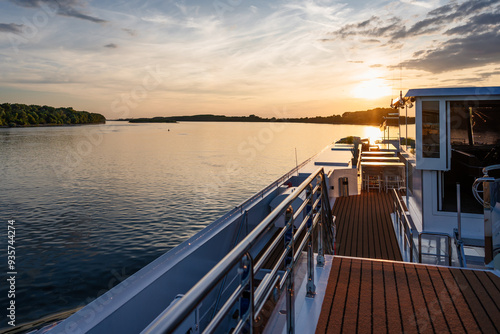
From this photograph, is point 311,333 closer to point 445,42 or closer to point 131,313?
point 131,313

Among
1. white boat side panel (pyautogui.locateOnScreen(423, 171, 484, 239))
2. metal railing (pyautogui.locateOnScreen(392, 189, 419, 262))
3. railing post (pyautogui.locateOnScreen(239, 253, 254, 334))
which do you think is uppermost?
railing post (pyautogui.locateOnScreen(239, 253, 254, 334))

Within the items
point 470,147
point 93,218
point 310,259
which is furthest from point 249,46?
point 310,259

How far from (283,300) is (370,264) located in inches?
47.0

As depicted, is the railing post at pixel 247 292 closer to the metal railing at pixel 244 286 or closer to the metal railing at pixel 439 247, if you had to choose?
the metal railing at pixel 244 286

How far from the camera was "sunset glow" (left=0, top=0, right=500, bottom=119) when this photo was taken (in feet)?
41.7

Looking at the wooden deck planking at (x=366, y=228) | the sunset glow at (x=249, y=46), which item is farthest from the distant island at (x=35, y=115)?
the wooden deck planking at (x=366, y=228)

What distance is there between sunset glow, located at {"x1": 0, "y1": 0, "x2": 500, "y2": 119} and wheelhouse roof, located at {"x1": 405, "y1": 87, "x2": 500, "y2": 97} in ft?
2.20

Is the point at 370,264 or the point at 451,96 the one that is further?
the point at 451,96

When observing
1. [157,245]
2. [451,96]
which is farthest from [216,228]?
[157,245]

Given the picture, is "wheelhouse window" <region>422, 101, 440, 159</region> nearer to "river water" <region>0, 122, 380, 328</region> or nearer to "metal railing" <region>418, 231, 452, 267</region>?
Answer: "metal railing" <region>418, 231, 452, 267</region>

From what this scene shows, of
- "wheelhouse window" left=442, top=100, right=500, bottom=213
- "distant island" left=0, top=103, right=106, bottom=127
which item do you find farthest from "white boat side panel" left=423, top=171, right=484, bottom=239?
"distant island" left=0, top=103, right=106, bottom=127

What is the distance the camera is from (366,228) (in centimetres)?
823

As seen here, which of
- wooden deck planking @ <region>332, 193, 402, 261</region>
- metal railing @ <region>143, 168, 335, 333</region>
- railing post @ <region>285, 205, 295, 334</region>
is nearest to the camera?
metal railing @ <region>143, 168, 335, 333</region>

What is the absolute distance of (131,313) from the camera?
344 centimetres
